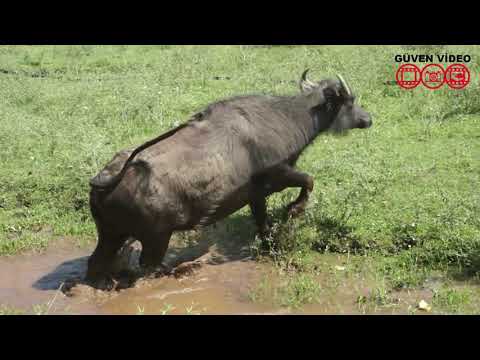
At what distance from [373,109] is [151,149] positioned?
5.09m

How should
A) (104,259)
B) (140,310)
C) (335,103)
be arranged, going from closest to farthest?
(140,310), (104,259), (335,103)

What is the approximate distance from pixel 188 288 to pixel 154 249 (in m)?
0.51

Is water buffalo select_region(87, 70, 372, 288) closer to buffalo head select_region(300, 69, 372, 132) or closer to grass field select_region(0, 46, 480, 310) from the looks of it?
buffalo head select_region(300, 69, 372, 132)

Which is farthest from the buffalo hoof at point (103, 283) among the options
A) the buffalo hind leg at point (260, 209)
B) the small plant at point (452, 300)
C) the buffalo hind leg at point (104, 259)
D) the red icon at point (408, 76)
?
the red icon at point (408, 76)

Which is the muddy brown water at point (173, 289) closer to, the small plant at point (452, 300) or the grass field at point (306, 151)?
the small plant at point (452, 300)

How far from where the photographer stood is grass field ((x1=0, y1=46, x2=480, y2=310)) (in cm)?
642

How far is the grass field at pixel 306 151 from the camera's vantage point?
21.1ft

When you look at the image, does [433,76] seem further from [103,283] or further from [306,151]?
[103,283]

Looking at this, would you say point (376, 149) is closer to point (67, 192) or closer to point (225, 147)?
point (225, 147)

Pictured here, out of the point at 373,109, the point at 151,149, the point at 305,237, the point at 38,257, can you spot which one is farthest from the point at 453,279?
the point at 373,109

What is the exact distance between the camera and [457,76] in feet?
36.4

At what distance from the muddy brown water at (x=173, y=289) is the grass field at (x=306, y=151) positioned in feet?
0.92

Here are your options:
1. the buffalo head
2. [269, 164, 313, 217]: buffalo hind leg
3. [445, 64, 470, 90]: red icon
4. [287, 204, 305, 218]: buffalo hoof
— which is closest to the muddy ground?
[287, 204, 305, 218]: buffalo hoof

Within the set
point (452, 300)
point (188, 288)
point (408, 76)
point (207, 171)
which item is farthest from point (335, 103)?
point (408, 76)
